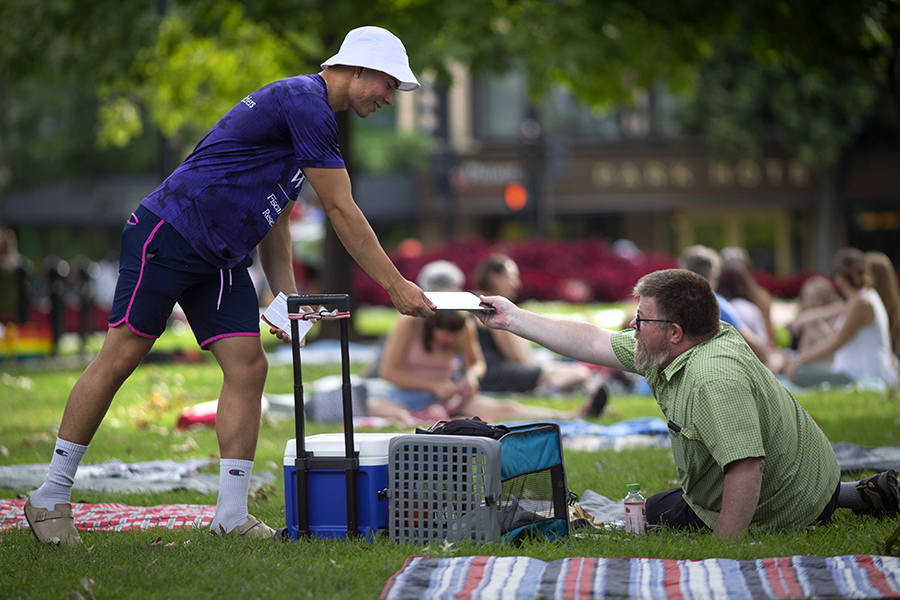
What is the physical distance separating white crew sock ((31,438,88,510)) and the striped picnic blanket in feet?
4.87

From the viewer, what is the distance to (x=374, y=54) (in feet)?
12.5

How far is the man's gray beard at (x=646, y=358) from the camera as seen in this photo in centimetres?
375

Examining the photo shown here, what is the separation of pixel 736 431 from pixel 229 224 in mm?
2074

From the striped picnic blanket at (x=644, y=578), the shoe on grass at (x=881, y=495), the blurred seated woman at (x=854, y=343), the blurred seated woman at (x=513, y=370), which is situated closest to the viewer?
the striped picnic blanket at (x=644, y=578)

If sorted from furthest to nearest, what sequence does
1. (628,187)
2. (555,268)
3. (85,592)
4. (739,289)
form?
(628,187) < (555,268) < (739,289) < (85,592)

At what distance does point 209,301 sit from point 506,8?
356 inches

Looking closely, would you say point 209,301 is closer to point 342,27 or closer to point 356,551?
point 356,551

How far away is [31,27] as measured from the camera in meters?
11.7

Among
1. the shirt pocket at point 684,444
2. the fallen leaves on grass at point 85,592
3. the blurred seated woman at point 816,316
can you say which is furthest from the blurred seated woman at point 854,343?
the fallen leaves on grass at point 85,592

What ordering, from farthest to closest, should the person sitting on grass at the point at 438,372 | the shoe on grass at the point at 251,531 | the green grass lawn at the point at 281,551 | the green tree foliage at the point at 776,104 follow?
the green tree foliage at the point at 776,104, the person sitting on grass at the point at 438,372, the shoe on grass at the point at 251,531, the green grass lawn at the point at 281,551

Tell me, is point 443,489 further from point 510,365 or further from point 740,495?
point 510,365

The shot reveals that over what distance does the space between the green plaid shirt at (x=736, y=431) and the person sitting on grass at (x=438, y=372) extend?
4001mm

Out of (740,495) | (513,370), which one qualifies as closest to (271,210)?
(740,495)

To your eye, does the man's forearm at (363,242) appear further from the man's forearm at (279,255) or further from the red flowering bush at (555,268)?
the red flowering bush at (555,268)
